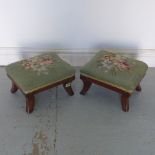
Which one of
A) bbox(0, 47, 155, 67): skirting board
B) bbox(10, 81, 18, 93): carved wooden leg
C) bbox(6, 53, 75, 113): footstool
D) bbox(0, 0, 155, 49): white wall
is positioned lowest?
bbox(10, 81, 18, 93): carved wooden leg

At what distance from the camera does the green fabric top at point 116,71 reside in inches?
57.2

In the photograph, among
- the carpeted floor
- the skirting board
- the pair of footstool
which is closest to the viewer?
the carpeted floor

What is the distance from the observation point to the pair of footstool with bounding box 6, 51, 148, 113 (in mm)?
1441

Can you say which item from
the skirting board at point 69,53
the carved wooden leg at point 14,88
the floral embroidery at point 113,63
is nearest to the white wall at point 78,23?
the skirting board at point 69,53

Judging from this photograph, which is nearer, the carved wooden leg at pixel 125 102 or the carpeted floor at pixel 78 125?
the carpeted floor at pixel 78 125

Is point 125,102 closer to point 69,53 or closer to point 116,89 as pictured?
point 116,89

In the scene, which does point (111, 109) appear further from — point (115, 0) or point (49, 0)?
point (49, 0)

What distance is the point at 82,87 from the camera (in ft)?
5.81

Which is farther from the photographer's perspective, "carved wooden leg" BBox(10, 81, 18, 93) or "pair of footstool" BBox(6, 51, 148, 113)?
"carved wooden leg" BBox(10, 81, 18, 93)

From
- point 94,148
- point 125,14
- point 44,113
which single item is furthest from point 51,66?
point 125,14

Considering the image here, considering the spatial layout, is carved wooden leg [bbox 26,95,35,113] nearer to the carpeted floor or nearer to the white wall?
the carpeted floor

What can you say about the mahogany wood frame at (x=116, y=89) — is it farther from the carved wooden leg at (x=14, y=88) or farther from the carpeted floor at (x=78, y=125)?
the carved wooden leg at (x=14, y=88)

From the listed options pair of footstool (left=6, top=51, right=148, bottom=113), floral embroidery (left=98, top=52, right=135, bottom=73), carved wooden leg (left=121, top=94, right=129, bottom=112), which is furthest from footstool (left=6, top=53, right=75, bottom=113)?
carved wooden leg (left=121, top=94, right=129, bottom=112)

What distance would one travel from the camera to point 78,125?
1.46 m
